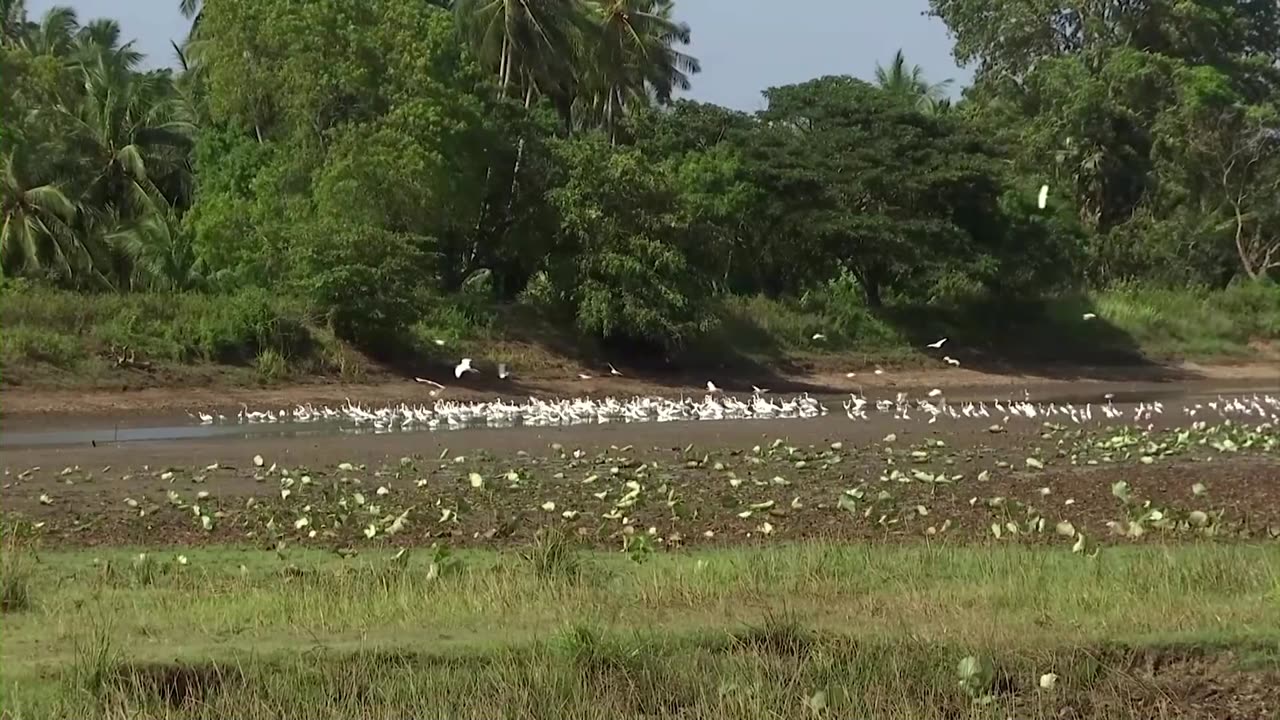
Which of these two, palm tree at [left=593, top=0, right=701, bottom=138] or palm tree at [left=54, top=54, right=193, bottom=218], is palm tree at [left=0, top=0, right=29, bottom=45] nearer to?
palm tree at [left=54, top=54, right=193, bottom=218]

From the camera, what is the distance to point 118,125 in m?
42.0

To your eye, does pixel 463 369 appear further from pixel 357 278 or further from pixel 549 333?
pixel 549 333

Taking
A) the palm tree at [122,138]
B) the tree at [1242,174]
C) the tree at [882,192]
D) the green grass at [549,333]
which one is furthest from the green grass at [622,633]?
the tree at [1242,174]

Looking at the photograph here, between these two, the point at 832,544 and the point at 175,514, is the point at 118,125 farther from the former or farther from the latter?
the point at 832,544

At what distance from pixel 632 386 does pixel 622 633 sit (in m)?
27.5

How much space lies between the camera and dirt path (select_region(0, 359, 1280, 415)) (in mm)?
28422

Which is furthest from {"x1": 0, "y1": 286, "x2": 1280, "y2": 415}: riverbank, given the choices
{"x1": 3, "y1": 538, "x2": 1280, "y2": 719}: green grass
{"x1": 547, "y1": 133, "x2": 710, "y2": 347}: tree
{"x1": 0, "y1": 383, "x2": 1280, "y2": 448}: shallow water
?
{"x1": 3, "y1": 538, "x2": 1280, "y2": 719}: green grass

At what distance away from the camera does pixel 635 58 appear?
4862 centimetres

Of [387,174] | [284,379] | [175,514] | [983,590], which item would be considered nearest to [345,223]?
[387,174]

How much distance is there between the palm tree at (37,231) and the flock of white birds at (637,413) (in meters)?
11.5

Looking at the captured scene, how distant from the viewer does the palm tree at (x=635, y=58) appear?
4694 cm

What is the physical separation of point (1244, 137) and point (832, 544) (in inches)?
1846

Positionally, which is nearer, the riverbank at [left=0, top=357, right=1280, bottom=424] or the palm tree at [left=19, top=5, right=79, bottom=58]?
the riverbank at [left=0, top=357, right=1280, bottom=424]

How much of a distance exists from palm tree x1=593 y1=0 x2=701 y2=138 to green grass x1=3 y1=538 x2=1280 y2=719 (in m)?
36.8
